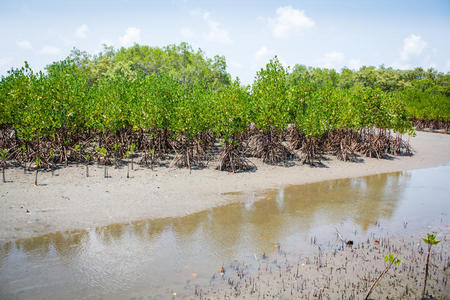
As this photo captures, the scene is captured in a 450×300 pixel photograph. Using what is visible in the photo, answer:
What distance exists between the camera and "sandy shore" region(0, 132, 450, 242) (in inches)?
395

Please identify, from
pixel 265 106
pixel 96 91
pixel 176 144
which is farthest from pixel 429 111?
pixel 96 91

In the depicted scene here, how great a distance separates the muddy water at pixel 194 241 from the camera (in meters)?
6.99

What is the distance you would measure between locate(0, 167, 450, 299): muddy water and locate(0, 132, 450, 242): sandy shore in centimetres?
66

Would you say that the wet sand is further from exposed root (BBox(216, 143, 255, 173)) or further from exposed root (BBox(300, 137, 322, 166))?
exposed root (BBox(300, 137, 322, 166))

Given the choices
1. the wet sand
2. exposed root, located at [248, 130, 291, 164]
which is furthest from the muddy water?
exposed root, located at [248, 130, 291, 164]

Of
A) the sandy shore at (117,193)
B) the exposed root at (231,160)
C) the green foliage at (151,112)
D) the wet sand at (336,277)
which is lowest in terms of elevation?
the wet sand at (336,277)

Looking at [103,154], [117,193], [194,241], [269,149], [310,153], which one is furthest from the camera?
[310,153]

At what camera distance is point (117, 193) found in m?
12.4

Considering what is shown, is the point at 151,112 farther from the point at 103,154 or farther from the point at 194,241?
the point at 194,241

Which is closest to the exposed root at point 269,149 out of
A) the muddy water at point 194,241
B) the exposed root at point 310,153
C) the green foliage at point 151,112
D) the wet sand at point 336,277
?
the green foliage at point 151,112

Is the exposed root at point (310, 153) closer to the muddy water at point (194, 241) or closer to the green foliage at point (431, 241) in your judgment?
the muddy water at point (194, 241)

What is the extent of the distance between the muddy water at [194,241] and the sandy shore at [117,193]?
66 cm

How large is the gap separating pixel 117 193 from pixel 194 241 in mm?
4640

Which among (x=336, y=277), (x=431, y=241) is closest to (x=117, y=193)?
(x=336, y=277)
